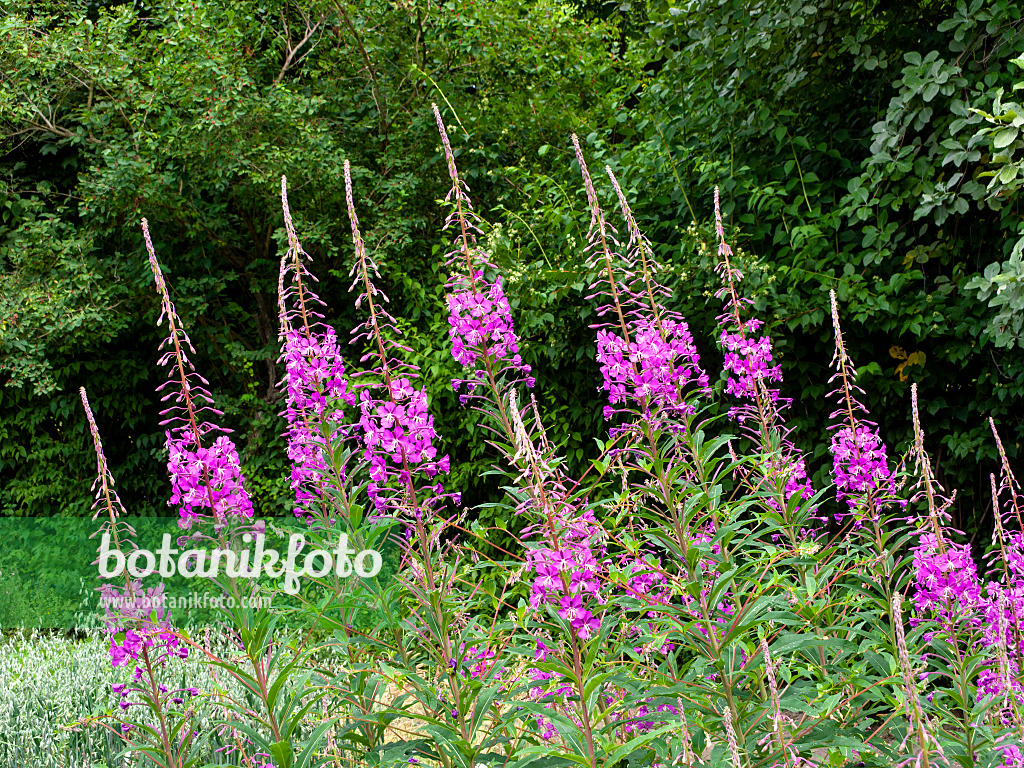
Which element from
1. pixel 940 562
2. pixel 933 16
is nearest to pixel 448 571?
pixel 940 562

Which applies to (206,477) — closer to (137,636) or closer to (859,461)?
(137,636)

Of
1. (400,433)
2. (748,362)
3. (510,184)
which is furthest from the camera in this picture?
(510,184)

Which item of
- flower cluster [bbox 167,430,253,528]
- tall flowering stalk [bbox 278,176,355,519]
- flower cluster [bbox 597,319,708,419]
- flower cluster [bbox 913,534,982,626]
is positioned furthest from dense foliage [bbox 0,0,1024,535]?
flower cluster [bbox 167,430,253,528]

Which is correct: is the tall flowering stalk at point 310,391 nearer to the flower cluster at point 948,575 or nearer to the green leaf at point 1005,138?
the flower cluster at point 948,575

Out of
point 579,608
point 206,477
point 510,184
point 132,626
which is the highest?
point 510,184

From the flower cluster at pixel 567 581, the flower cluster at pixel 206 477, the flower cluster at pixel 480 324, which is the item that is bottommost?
the flower cluster at pixel 567 581

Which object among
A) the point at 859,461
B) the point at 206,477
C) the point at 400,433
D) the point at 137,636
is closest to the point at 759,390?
the point at 859,461

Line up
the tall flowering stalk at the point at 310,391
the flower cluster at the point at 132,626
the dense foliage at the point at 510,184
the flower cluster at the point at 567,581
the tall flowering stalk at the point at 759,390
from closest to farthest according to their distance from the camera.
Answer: the flower cluster at the point at 567,581 < the flower cluster at the point at 132,626 < the tall flowering stalk at the point at 310,391 < the tall flowering stalk at the point at 759,390 < the dense foliage at the point at 510,184

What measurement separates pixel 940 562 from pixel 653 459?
69 cm

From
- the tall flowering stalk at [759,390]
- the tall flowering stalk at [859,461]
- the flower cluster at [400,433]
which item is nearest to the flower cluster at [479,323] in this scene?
the flower cluster at [400,433]

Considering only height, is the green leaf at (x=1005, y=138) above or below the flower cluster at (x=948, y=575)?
above

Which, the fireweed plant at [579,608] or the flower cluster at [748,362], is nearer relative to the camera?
the fireweed plant at [579,608]

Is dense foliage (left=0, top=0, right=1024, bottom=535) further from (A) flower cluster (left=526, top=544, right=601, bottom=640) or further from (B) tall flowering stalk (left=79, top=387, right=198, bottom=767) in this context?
(B) tall flowering stalk (left=79, top=387, right=198, bottom=767)

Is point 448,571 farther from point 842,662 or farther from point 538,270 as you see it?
point 538,270
